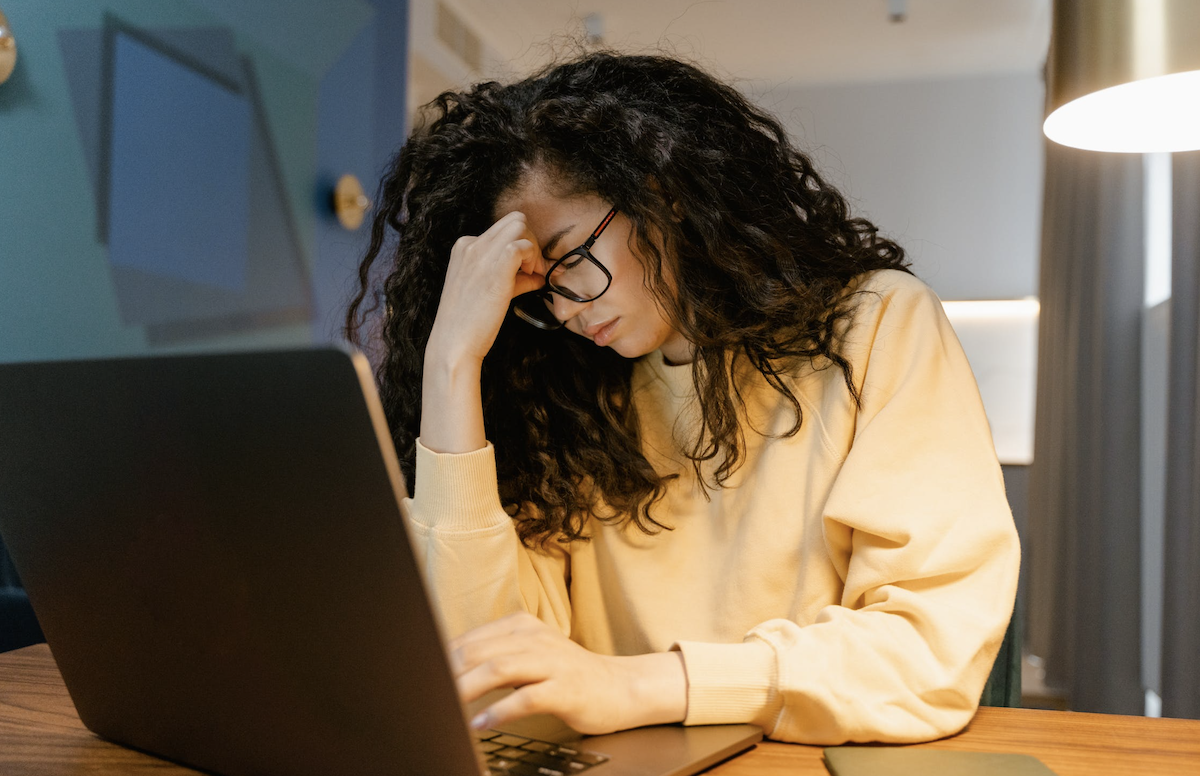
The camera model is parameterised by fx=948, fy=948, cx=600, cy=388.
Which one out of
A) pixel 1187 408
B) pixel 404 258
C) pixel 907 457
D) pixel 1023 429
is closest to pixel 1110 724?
pixel 907 457

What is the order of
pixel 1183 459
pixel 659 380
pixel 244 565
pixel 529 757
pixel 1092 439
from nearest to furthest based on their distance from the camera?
pixel 244 565 → pixel 529 757 → pixel 659 380 → pixel 1183 459 → pixel 1092 439

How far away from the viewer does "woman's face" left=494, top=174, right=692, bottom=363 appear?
42.9 inches

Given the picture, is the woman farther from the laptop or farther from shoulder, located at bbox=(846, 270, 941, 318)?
the laptop

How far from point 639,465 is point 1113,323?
2307 millimetres

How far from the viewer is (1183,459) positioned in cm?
196

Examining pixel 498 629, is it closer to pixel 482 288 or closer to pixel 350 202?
pixel 482 288

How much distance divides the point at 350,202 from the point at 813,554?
81.4 inches

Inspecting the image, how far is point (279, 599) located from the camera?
1.65ft

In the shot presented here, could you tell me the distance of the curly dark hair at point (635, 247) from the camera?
3.44 feet

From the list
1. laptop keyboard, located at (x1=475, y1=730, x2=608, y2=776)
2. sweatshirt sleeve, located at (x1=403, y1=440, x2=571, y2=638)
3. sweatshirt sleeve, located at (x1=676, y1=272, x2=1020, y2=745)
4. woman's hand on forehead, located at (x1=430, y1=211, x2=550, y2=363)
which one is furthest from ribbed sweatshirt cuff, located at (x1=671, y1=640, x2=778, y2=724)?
woman's hand on forehead, located at (x1=430, y1=211, x2=550, y2=363)

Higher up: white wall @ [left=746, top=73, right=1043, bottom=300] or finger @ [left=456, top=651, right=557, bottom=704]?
white wall @ [left=746, top=73, right=1043, bottom=300]

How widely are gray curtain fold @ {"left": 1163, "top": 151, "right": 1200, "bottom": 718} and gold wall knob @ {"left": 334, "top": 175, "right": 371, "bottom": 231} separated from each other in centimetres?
206

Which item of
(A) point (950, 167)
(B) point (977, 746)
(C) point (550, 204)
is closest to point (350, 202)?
(C) point (550, 204)

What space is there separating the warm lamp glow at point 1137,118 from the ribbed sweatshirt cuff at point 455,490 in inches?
25.9
